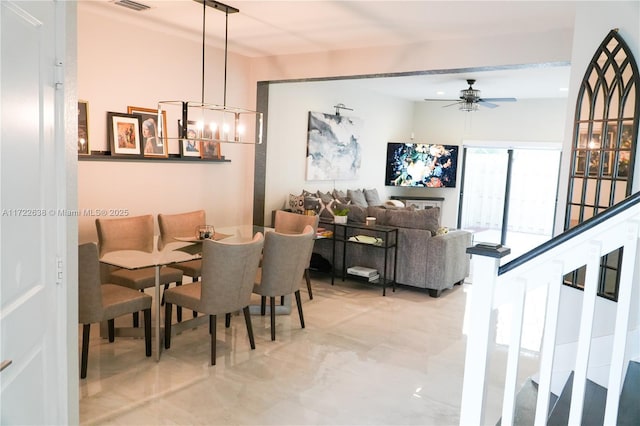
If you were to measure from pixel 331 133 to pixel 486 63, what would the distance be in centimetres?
364

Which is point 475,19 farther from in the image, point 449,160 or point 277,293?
point 449,160

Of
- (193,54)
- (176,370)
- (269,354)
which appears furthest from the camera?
(193,54)

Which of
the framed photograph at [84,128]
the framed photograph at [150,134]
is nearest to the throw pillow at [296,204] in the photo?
the framed photograph at [150,134]

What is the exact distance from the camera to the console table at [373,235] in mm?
5816

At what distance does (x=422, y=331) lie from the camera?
4.61 metres

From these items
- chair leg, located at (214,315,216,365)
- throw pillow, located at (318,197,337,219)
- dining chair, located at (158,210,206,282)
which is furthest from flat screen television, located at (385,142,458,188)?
chair leg, located at (214,315,216,365)

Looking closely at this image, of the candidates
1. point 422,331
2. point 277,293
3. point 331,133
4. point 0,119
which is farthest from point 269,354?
point 331,133

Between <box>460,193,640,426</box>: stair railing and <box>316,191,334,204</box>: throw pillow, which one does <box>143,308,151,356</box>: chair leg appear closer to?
<box>460,193,640,426</box>: stair railing

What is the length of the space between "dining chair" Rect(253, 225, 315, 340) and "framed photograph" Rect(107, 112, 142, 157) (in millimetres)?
1883

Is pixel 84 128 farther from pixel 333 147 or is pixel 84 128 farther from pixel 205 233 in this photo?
pixel 333 147

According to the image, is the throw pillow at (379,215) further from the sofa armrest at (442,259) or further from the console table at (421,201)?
the console table at (421,201)

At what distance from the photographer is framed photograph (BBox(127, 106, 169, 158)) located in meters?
5.15

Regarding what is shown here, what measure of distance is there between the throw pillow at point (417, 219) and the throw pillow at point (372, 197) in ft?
9.61

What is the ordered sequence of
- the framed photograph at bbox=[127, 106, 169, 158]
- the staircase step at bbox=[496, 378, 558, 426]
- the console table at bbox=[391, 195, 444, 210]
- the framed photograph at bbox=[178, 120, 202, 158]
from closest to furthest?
the staircase step at bbox=[496, 378, 558, 426], the framed photograph at bbox=[127, 106, 169, 158], the framed photograph at bbox=[178, 120, 202, 158], the console table at bbox=[391, 195, 444, 210]
